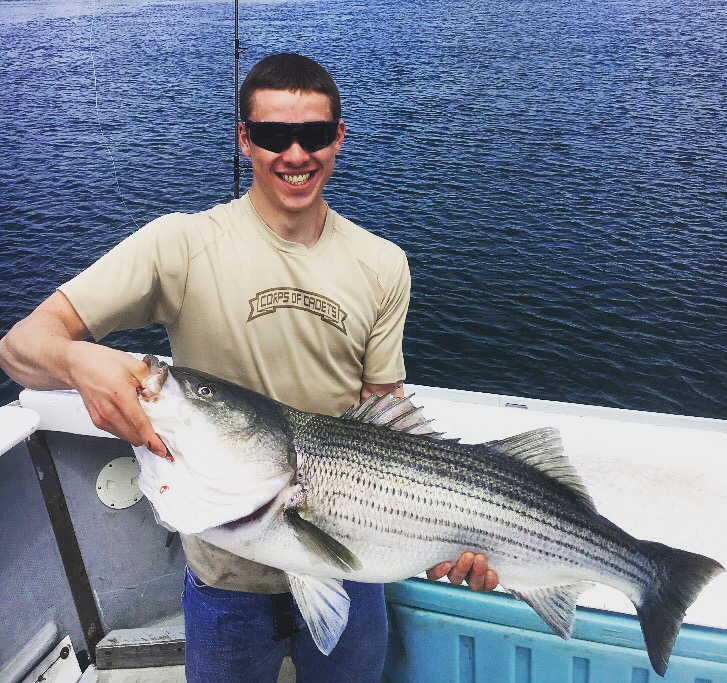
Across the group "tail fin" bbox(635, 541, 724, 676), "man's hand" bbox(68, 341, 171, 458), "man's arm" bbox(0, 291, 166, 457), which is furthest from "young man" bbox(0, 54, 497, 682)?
"tail fin" bbox(635, 541, 724, 676)

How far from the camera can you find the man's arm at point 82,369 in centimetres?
221

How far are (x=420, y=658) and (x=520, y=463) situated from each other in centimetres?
119

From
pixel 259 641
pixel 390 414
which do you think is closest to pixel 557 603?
pixel 390 414

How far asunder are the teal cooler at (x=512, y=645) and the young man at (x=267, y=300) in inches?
13.0

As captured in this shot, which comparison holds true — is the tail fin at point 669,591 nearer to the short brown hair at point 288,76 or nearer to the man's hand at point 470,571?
the man's hand at point 470,571

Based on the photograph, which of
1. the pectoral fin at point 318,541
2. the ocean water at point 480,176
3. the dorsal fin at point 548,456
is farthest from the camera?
the ocean water at point 480,176

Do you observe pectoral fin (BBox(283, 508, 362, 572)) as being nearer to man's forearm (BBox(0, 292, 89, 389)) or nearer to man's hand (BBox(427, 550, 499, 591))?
man's hand (BBox(427, 550, 499, 591))

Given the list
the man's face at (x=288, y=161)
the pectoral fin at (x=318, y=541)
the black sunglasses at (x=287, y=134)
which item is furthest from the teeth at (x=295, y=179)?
the pectoral fin at (x=318, y=541)

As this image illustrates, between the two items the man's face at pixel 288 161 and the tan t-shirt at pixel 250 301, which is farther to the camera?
the man's face at pixel 288 161

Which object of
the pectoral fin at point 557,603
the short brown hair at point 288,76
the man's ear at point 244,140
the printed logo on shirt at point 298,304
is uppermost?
the short brown hair at point 288,76

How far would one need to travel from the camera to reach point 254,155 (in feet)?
9.55

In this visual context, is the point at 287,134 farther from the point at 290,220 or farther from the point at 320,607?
the point at 320,607

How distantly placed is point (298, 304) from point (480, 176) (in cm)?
1713

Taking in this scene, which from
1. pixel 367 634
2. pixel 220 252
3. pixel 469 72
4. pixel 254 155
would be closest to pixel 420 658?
pixel 367 634
